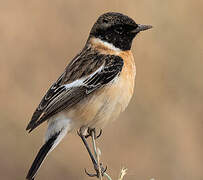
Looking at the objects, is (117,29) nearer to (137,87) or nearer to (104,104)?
(104,104)

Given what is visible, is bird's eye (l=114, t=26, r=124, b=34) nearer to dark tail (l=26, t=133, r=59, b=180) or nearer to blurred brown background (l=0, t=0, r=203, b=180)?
dark tail (l=26, t=133, r=59, b=180)

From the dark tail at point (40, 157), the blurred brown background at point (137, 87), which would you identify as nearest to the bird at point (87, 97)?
the dark tail at point (40, 157)

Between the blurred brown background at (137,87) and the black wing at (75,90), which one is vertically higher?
the black wing at (75,90)

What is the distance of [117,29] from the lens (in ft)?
24.4

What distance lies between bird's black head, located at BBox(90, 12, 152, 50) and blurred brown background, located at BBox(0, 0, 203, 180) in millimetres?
2970

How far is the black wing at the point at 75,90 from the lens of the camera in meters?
6.97

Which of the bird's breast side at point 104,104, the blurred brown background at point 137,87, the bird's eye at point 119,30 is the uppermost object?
the bird's eye at point 119,30

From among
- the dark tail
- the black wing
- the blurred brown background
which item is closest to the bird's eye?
the black wing

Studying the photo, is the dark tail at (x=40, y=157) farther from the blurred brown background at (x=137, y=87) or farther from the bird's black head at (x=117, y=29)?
the blurred brown background at (x=137, y=87)

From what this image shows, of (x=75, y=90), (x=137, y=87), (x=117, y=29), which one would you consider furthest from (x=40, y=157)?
(x=137, y=87)

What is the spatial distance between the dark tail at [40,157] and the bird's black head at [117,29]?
3.93 feet

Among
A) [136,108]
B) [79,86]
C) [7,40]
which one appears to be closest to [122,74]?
[79,86]

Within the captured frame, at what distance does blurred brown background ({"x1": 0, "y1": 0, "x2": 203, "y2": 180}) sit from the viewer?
10312 mm

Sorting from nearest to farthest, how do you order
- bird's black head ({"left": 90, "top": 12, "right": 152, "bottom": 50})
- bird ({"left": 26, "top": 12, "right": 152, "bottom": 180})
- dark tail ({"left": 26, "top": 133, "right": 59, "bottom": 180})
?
dark tail ({"left": 26, "top": 133, "right": 59, "bottom": 180}) → bird ({"left": 26, "top": 12, "right": 152, "bottom": 180}) → bird's black head ({"left": 90, "top": 12, "right": 152, "bottom": 50})
